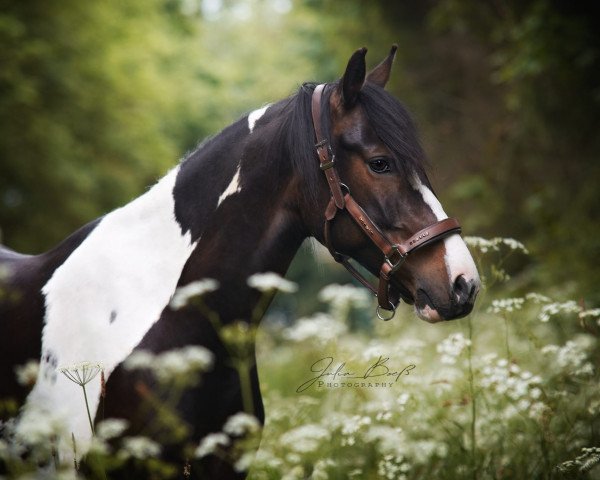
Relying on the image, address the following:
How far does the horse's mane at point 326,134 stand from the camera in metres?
2.58

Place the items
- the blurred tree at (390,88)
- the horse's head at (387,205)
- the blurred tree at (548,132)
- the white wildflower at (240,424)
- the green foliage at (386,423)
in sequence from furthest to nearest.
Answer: the blurred tree at (390,88) < the blurred tree at (548,132) < the horse's head at (387,205) < the green foliage at (386,423) < the white wildflower at (240,424)

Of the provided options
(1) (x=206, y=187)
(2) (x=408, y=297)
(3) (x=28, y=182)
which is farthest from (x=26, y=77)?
→ (2) (x=408, y=297)

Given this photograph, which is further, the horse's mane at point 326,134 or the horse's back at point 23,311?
the horse's back at point 23,311

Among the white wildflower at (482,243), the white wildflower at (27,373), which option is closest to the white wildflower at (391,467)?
the white wildflower at (482,243)

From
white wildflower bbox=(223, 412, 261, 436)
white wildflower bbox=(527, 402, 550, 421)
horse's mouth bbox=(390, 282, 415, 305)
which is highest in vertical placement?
horse's mouth bbox=(390, 282, 415, 305)

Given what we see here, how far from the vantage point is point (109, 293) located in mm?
2609

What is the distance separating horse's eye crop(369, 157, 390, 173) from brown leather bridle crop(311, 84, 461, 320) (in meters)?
0.15

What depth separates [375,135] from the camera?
8.65ft

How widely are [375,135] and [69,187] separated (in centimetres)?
1132

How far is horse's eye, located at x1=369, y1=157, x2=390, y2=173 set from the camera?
8.53ft

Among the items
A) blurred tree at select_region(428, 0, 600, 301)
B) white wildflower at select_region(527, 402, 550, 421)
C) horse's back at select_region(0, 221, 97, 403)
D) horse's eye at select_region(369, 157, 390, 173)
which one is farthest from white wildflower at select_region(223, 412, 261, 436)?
blurred tree at select_region(428, 0, 600, 301)

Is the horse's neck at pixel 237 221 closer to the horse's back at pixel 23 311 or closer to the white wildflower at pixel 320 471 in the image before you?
the horse's back at pixel 23 311

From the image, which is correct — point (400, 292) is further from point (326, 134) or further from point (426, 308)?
point (326, 134)
